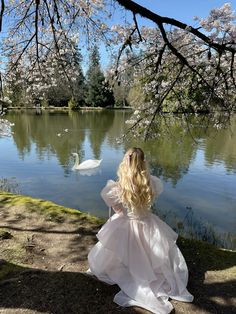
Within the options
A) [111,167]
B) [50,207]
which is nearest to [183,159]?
[111,167]

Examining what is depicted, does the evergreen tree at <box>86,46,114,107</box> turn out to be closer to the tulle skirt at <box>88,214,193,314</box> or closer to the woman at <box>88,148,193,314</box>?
the woman at <box>88,148,193,314</box>

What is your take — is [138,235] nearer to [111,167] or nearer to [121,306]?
[121,306]

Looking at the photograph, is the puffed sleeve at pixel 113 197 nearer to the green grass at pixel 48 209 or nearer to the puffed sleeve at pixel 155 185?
the puffed sleeve at pixel 155 185

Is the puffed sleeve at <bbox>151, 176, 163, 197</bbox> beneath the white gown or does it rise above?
above

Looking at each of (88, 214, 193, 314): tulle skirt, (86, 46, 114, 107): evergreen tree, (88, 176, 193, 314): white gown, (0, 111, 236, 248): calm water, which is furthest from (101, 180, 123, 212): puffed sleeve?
(86, 46, 114, 107): evergreen tree

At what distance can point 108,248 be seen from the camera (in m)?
3.57

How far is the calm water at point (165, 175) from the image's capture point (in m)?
8.14

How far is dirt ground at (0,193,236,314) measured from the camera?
3.13 meters

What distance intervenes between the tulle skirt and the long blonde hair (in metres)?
0.18

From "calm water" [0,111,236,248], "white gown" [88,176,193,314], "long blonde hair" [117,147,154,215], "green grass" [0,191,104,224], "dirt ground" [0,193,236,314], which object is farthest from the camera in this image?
"calm water" [0,111,236,248]

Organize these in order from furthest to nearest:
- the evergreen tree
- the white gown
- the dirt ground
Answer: the evergreen tree
the white gown
the dirt ground

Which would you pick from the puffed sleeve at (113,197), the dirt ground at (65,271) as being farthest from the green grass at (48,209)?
the puffed sleeve at (113,197)

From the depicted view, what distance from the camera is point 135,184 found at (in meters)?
3.64

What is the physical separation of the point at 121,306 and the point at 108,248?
0.63 m
